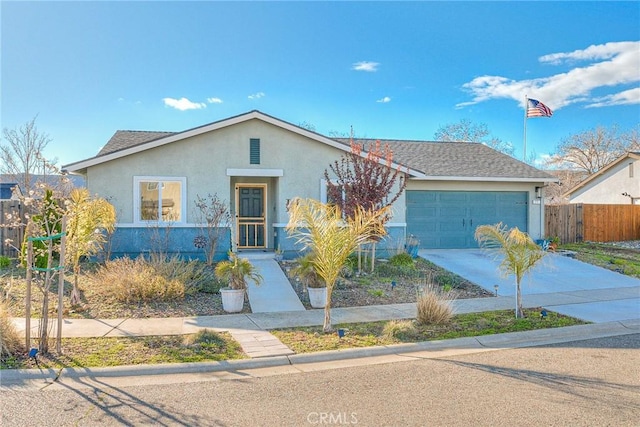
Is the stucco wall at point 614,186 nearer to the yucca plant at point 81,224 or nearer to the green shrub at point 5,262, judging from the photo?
the yucca plant at point 81,224

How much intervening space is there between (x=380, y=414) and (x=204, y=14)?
38.2 feet

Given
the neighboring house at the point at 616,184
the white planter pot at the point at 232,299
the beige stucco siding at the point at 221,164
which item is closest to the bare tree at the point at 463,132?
the neighboring house at the point at 616,184

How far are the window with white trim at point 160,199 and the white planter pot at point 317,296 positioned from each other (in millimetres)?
5958

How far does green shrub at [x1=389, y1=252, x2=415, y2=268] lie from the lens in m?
13.3

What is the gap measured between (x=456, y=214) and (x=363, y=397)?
13.6m

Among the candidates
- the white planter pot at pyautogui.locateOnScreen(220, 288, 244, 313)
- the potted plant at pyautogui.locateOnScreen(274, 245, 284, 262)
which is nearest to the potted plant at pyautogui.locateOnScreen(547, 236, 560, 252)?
the potted plant at pyautogui.locateOnScreen(274, 245, 284, 262)

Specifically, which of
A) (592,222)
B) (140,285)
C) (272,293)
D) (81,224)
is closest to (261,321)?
(272,293)

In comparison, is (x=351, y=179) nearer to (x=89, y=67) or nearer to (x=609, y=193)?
(x=89, y=67)

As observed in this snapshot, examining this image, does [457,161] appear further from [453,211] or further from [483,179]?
[453,211]

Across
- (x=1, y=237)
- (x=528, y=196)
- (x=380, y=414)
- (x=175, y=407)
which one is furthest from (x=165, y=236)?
(x=528, y=196)

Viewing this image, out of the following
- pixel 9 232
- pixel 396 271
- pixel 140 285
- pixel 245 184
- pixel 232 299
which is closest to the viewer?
pixel 232 299

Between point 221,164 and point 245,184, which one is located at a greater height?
point 221,164

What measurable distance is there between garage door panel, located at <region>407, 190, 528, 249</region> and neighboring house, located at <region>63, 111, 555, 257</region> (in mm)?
39

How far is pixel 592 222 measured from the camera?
2122 cm
